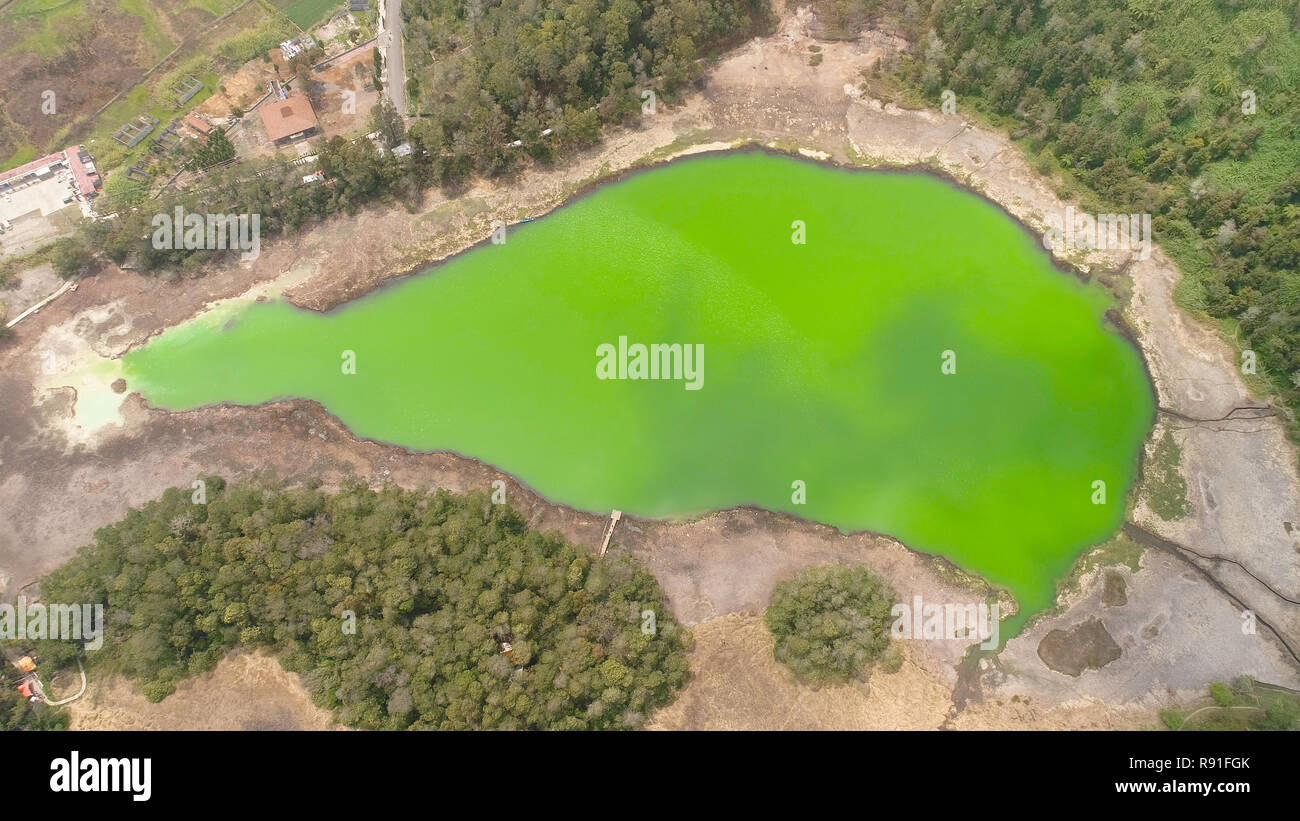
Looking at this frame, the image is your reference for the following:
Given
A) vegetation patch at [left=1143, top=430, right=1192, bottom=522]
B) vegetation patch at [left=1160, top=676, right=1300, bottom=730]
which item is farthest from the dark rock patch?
vegetation patch at [left=1143, top=430, right=1192, bottom=522]

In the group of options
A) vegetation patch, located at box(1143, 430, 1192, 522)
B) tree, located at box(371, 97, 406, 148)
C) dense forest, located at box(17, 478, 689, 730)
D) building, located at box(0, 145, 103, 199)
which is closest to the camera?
dense forest, located at box(17, 478, 689, 730)

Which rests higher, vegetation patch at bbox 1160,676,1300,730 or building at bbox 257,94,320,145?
building at bbox 257,94,320,145

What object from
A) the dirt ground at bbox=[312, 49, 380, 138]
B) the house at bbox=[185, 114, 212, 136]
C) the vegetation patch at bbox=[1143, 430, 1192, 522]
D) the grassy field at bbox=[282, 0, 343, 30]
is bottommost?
the vegetation patch at bbox=[1143, 430, 1192, 522]

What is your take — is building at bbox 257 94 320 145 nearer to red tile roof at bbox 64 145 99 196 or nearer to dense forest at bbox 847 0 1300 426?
red tile roof at bbox 64 145 99 196

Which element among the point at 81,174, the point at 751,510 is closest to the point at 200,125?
the point at 81,174

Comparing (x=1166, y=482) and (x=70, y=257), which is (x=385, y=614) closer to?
(x=70, y=257)

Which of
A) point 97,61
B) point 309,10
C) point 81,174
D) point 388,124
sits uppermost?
point 309,10

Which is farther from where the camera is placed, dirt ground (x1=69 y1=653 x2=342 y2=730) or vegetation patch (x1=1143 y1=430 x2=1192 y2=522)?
vegetation patch (x1=1143 y1=430 x2=1192 y2=522)

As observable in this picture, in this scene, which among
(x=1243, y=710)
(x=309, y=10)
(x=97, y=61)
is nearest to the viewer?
(x=1243, y=710)
